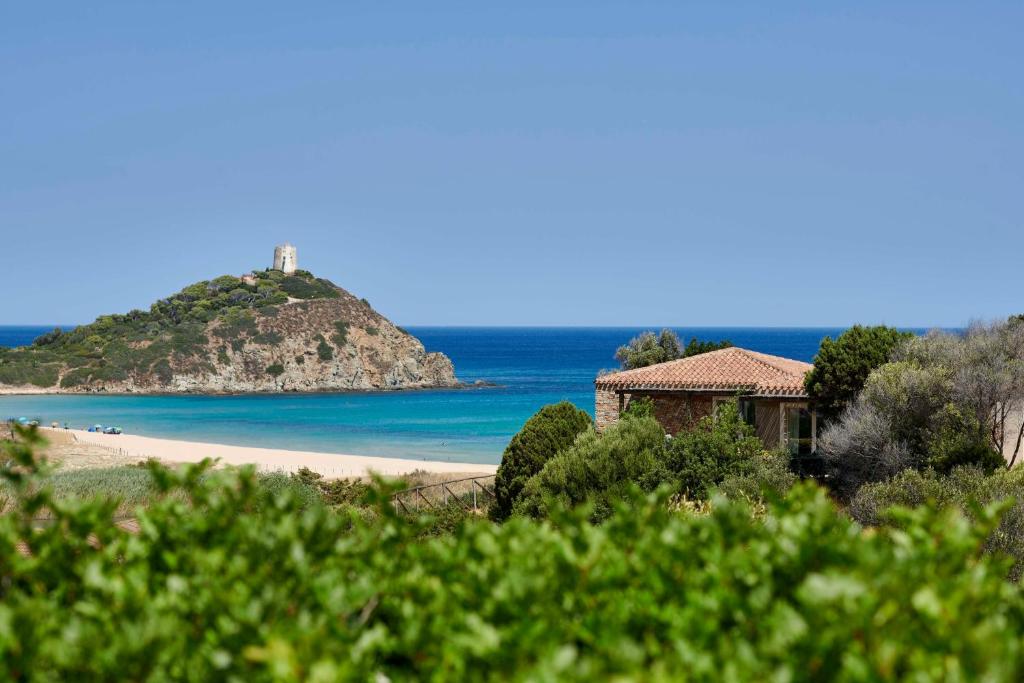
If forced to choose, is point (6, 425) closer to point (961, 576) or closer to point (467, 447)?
point (467, 447)

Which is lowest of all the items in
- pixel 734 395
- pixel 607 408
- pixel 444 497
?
pixel 444 497

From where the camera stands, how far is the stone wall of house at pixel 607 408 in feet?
94.6

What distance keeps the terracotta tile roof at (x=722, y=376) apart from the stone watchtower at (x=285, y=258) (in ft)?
342

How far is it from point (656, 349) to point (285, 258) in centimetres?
9545

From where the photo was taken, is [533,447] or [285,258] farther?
[285,258]

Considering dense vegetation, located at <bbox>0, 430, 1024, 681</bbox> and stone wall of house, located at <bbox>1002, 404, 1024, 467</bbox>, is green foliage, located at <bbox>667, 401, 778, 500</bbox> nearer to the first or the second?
stone wall of house, located at <bbox>1002, 404, 1024, 467</bbox>

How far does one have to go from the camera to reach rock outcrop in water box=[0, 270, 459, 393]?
92688 mm

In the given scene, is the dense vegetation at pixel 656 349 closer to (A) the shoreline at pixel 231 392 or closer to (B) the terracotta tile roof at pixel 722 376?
(B) the terracotta tile roof at pixel 722 376

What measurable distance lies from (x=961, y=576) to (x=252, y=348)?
330 ft

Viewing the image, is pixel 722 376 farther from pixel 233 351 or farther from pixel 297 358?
pixel 233 351

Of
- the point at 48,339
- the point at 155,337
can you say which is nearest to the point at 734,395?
the point at 155,337

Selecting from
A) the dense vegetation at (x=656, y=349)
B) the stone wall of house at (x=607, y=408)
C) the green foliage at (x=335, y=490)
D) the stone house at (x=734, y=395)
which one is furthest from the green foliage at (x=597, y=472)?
the dense vegetation at (x=656, y=349)

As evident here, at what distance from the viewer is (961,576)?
11.4ft

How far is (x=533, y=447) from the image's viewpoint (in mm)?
23766
